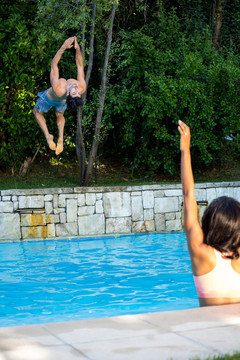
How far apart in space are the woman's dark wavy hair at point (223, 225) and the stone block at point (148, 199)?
25.7 ft

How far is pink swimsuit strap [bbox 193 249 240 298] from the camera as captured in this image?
10.6 ft

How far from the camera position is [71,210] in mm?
10648

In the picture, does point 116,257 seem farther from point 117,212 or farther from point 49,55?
point 49,55

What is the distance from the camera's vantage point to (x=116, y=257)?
9156mm

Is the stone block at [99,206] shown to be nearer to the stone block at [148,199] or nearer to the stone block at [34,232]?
the stone block at [148,199]

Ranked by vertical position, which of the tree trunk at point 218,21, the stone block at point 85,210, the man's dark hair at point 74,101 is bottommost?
the stone block at point 85,210

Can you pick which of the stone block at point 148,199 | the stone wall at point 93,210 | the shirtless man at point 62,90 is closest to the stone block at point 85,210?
the stone wall at point 93,210

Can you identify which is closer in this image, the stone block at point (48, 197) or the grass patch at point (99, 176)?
the stone block at point (48, 197)

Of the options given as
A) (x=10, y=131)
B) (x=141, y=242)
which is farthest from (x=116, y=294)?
(x=10, y=131)

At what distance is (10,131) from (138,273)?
5434mm

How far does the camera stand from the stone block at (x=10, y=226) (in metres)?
10.3

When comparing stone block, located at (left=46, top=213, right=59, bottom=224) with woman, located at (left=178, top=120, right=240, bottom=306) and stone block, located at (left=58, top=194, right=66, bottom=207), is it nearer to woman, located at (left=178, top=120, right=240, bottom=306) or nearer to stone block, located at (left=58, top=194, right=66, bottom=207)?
stone block, located at (left=58, top=194, right=66, bottom=207)

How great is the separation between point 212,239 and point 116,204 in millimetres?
7773

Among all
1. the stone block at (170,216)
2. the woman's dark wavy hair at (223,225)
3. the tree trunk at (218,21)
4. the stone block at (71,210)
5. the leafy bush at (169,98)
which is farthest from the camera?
the tree trunk at (218,21)
